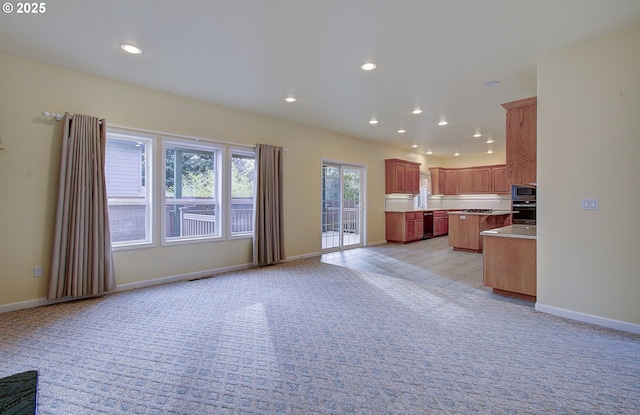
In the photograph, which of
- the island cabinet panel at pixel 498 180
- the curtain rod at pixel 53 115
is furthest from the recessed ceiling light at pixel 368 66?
the island cabinet panel at pixel 498 180

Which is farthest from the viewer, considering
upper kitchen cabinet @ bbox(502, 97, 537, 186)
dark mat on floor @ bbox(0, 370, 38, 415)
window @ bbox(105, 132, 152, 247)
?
window @ bbox(105, 132, 152, 247)

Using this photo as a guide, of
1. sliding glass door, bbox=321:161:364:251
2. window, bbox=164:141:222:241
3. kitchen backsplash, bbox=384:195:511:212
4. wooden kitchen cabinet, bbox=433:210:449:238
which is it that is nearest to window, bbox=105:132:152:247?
window, bbox=164:141:222:241

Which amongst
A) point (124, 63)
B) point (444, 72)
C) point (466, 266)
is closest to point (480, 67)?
point (444, 72)

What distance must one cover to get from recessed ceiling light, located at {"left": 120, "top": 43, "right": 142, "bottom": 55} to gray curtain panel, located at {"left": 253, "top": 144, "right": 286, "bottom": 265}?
2.35 metres

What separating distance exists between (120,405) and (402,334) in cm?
216

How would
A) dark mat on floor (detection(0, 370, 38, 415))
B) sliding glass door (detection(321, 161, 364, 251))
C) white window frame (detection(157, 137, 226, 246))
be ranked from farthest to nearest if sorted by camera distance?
sliding glass door (detection(321, 161, 364, 251))
white window frame (detection(157, 137, 226, 246))
dark mat on floor (detection(0, 370, 38, 415))

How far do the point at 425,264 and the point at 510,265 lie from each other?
2.08 meters

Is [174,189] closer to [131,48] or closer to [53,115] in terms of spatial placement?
[53,115]

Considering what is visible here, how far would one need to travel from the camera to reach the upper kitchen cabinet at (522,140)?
137 inches

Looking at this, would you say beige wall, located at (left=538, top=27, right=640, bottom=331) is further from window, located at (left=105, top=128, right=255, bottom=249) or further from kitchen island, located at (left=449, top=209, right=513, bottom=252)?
window, located at (left=105, top=128, right=255, bottom=249)

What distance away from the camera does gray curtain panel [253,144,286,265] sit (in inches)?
209

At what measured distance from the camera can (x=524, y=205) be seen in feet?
24.5

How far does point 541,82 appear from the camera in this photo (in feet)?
10.6

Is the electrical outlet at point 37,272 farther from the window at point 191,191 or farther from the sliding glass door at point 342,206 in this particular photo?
the sliding glass door at point 342,206
